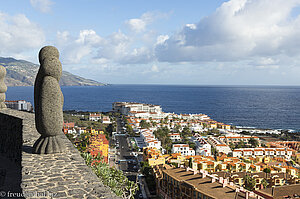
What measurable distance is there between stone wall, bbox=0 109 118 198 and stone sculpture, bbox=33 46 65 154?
35 centimetres

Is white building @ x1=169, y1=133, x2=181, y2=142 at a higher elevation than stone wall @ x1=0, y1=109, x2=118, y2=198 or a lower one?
lower

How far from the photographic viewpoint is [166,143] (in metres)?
50.9

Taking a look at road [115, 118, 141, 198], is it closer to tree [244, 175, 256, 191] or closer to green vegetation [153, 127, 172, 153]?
green vegetation [153, 127, 172, 153]

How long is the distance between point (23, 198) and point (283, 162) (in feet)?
140

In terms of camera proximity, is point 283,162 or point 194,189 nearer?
point 194,189

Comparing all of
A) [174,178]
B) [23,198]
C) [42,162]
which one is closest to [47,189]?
[23,198]

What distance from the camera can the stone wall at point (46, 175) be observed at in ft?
15.8

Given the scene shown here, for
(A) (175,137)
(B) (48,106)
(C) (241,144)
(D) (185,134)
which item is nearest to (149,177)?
(B) (48,106)

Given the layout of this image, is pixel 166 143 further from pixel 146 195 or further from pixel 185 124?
pixel 146 195

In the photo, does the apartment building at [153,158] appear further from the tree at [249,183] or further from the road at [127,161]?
the tree at [249,183]

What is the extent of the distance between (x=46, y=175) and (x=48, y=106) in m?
2.47

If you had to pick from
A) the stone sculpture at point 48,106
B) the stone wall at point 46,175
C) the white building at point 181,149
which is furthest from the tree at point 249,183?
the stone sculpture at point 48,106

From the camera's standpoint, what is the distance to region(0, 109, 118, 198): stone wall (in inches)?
189

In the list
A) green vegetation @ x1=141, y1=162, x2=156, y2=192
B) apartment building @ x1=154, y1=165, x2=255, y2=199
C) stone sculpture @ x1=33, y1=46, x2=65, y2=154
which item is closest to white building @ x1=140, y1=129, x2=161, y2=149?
green vegetation @ x1=141, y1=162, x2=156, y2=192
